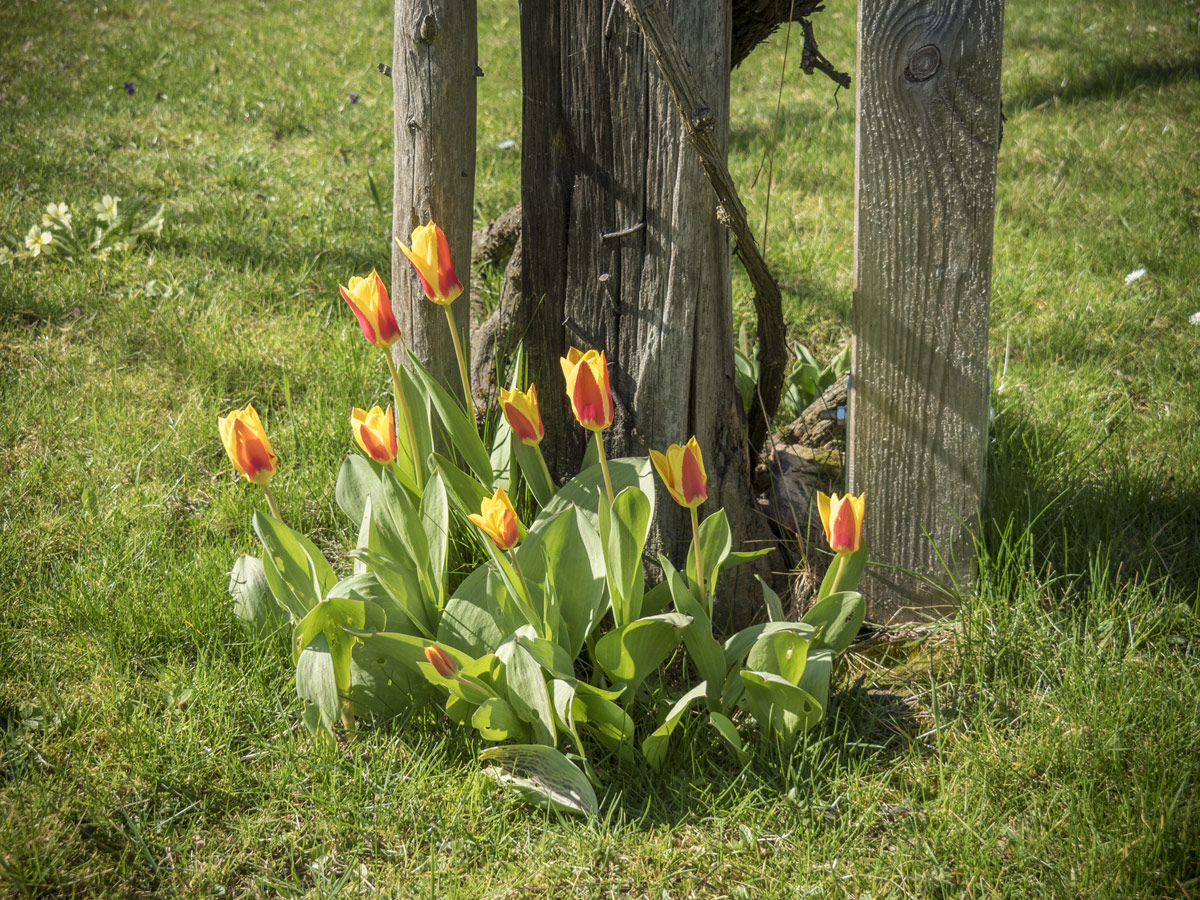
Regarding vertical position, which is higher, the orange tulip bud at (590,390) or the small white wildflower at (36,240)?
the small white wildflower at (36,240)

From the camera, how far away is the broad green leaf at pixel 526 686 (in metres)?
1.46

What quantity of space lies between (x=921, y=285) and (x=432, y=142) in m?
1.04

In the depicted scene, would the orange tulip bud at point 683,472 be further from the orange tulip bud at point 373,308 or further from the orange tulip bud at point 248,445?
the orange tulip bud at point 248,445

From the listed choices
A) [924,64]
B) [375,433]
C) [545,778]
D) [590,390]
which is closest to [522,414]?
[590,390]

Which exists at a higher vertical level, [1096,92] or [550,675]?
[1096,92]

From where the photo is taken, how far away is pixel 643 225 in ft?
5.71

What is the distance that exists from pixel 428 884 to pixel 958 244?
151 centimetres

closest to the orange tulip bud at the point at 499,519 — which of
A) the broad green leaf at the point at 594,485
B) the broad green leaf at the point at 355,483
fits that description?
the broad green leaf at the point at 594,485

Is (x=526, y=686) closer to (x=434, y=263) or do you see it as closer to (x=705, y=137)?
(x=434, y=263)

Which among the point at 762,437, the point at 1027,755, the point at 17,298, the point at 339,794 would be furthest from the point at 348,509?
the point at 17,298

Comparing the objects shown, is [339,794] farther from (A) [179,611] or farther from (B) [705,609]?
(B) [705,609]

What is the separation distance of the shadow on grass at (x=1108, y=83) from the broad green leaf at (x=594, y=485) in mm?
4625

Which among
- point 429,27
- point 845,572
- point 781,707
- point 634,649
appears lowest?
point 781,707

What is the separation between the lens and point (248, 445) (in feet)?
4.87
